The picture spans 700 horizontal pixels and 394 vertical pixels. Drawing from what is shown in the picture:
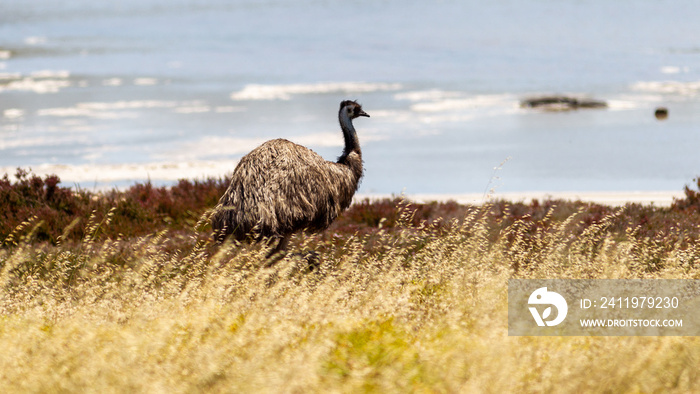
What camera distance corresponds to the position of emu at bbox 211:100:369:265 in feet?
25.3

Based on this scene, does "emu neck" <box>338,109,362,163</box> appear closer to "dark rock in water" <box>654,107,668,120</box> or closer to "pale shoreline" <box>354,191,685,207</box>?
"pale shoreline" <box>354,191,685,207</box>

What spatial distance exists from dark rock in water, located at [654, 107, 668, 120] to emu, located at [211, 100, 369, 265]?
2936cm

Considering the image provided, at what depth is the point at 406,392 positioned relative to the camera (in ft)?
13.6

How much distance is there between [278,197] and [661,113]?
102 ft

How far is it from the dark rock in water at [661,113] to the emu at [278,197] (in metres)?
29.4

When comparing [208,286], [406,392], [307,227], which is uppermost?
[307,227]

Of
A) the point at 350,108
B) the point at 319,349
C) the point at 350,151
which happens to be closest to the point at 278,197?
the point at 350,151

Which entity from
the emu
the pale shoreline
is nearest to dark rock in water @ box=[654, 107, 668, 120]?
the pale shoreline

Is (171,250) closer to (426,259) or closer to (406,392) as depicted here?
(426,259)

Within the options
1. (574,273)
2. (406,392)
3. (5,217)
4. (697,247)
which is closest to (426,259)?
(574,273)

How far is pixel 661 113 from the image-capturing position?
114ft

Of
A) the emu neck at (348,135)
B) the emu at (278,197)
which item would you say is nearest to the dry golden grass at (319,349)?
the emu at (278,197)

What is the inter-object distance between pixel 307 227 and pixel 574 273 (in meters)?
2.88

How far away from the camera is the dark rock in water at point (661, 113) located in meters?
33.9
